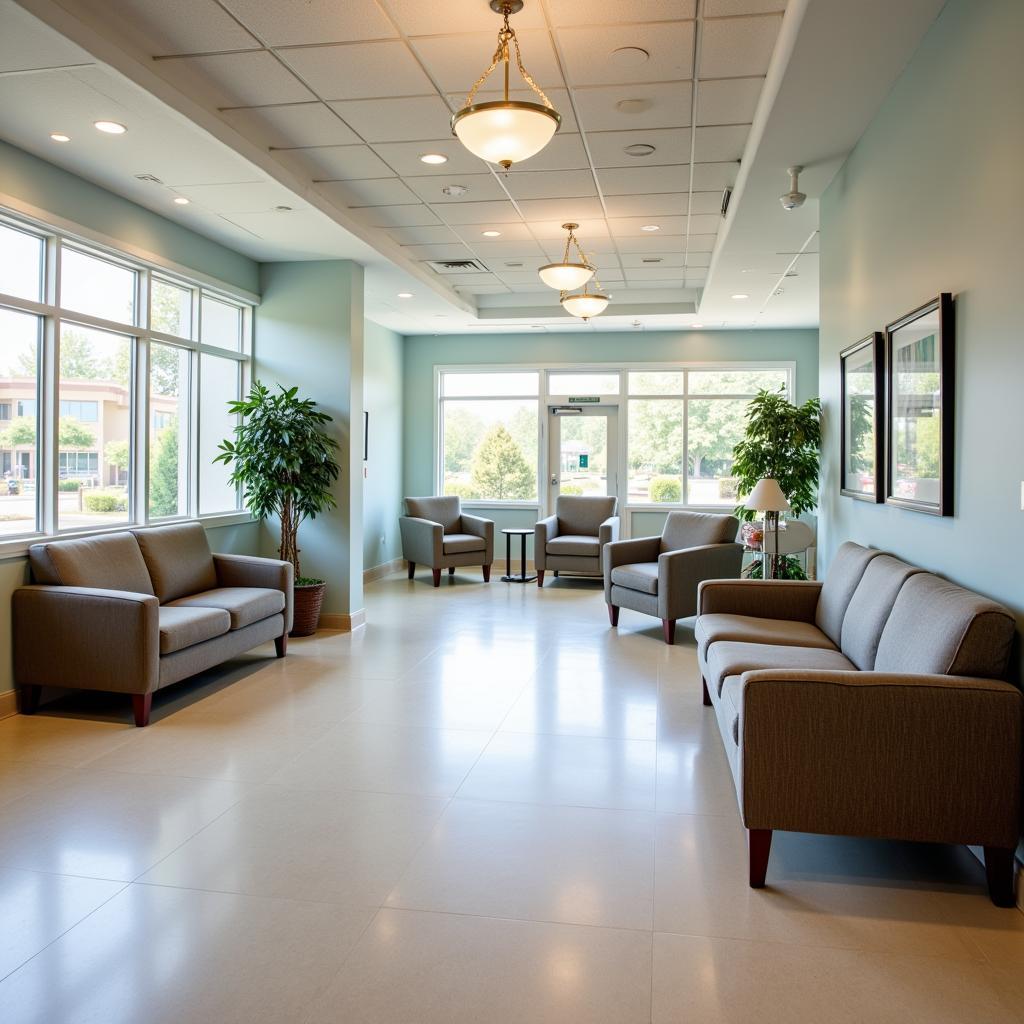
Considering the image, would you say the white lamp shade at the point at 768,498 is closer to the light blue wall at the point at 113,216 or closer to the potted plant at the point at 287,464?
the potted plant at the point at 287,464

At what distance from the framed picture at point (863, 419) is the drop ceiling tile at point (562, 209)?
2.08 m

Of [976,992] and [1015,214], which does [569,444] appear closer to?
[1015,214]

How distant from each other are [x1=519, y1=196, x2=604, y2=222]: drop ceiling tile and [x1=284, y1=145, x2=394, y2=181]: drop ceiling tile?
111 cm

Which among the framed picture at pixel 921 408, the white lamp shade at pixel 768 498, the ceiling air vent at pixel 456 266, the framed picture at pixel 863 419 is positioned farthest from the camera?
the ceiling air vent at pixel 456 266

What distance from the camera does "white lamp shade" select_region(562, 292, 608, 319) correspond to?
707cm

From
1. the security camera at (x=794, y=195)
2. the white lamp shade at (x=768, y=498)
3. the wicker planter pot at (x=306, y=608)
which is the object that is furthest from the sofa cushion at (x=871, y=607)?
the wicker planter pot at (x=306, y=608)

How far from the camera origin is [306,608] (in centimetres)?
649

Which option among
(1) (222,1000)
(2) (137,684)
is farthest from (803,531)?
(1) (222,1000)

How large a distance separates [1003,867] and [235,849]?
2.45 meters

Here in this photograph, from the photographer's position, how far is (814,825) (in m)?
2.66

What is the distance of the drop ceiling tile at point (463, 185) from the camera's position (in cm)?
532

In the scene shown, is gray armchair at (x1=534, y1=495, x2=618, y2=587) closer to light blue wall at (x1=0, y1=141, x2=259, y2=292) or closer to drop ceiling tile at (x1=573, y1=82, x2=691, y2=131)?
light blue wall at (x1=0, y1=141, x2=259, y2=292)

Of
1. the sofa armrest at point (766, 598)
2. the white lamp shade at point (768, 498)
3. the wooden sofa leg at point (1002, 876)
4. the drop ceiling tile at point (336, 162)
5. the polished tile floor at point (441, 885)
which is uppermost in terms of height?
the drop ceiling tile at point (336, 162)

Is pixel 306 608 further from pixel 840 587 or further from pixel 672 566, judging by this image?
pixel 840 587
